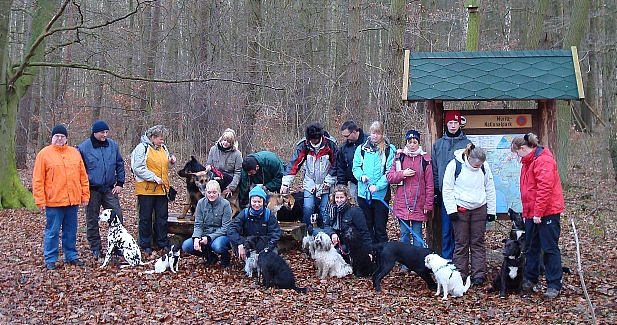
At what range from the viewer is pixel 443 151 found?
759 centimetres

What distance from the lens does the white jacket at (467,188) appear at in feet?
23.3

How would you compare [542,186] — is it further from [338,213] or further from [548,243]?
[338,213]

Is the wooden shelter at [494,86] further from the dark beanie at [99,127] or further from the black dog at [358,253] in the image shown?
the dark beanie at [99,127]

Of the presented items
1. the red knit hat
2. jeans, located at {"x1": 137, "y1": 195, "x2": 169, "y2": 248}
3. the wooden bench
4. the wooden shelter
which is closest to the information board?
the wooden shelter

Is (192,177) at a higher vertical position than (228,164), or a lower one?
lower

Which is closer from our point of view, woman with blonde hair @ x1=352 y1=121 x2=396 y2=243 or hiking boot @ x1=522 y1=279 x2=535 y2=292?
hiking boot @ x1=522 y1=279 x2=535 y2=292

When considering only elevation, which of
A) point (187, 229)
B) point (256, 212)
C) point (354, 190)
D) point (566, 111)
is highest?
point (566, 111)

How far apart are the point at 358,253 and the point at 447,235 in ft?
4.04

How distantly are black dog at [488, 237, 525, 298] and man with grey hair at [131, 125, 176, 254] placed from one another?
4.96m

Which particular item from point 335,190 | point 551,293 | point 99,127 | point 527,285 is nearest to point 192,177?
point 99,127

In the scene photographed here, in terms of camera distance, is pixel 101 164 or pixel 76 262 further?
pixel 101 164

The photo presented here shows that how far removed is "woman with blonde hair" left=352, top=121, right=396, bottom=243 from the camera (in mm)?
7930

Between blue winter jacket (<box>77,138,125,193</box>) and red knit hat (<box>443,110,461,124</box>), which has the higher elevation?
red knit hat (<box>443,110,461,124</box>)

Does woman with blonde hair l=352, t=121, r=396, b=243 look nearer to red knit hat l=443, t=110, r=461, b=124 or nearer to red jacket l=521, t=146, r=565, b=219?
red knit hat l=443, t=110, r=461, b=124
